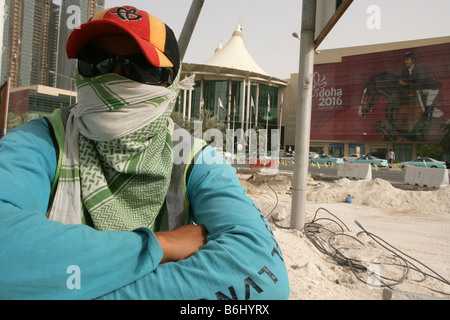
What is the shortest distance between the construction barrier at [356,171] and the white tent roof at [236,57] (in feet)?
129

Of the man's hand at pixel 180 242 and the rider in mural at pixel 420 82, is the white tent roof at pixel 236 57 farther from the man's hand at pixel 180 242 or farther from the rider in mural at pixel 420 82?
the man's hand at pixel 180 242

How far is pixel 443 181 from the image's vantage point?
12844mm

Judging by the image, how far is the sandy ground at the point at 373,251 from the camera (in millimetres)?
3490

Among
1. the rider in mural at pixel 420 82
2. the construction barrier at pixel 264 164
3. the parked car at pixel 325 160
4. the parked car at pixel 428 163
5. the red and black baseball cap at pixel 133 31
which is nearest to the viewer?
the red and black baseball cap at pixel 133 31

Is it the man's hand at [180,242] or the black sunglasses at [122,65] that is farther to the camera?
the black sunglasses at [122,65]

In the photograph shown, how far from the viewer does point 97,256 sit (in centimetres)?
82

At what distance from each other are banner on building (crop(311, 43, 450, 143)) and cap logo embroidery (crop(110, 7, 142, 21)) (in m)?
53.4

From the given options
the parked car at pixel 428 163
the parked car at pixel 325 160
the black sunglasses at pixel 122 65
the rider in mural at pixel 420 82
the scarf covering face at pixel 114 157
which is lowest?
the parked car at pixel 325 160

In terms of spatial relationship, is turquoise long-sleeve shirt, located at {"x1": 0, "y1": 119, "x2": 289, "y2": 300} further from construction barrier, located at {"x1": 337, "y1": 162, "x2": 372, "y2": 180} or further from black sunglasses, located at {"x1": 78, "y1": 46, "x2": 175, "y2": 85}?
construction barrier, located at {"x1": 337, "y1": 162, "x2": 372, "y2": 180}

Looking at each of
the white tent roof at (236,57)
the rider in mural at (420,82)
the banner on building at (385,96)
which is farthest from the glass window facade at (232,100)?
the rider in mural at (420,82)

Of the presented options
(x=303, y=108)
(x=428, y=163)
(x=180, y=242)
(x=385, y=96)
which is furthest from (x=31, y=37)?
(x=385, y=96)

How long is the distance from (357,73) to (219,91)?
24093 millimetres

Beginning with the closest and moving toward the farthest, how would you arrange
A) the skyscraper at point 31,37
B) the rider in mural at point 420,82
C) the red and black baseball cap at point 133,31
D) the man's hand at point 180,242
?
the man's hand at point 180,242, the red and black baseball cap at point 133,31, the skyscraper at point 31,37, the rider in mural at point 420,82

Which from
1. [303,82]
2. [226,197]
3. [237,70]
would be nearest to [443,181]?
[303,82]
